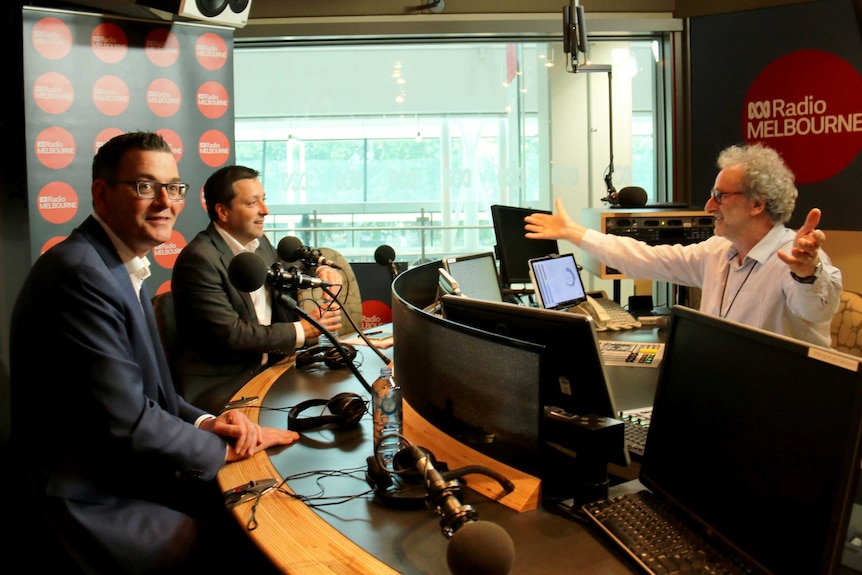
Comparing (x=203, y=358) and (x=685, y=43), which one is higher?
(x=685, y=43)

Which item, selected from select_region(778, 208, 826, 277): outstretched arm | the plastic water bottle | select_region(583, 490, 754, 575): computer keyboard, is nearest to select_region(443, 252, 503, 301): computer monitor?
the plastic water bottle

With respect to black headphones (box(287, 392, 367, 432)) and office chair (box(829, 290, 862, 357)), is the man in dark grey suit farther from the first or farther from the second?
office chair (box(829, 290, 862, 357))

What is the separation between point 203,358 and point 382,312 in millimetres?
1596

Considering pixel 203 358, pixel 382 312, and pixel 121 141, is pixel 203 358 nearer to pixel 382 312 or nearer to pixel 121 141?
pixel 121 141

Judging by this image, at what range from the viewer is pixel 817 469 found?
86cm

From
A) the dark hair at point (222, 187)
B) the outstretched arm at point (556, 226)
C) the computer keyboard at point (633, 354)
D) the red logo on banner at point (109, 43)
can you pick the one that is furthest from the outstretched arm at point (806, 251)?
the red logo on banner at point (109, 43)

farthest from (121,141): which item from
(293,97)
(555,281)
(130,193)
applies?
(293,97)

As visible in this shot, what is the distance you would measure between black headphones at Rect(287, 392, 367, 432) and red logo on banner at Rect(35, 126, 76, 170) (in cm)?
256

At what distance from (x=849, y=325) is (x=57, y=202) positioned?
3720 mm

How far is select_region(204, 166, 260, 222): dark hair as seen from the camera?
281 centimetres

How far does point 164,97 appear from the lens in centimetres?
385

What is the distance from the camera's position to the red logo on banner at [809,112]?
156 inches

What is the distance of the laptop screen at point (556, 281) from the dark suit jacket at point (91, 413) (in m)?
1.68

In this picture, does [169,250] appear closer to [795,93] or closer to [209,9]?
[209,9]
